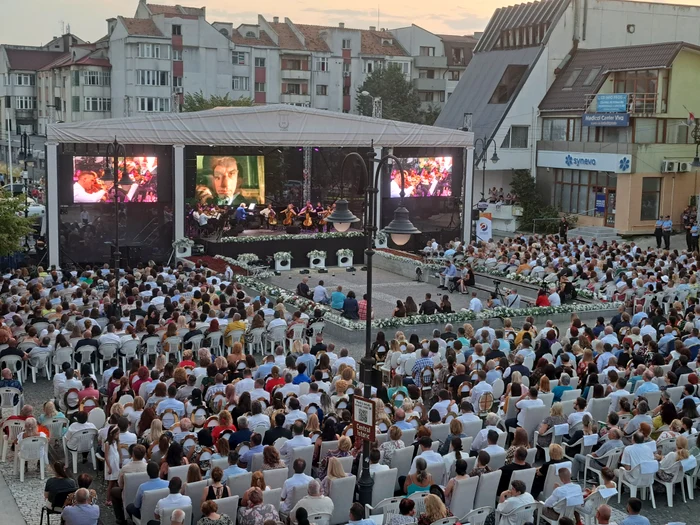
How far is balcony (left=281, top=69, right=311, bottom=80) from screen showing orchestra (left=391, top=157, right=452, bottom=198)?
4157 cm

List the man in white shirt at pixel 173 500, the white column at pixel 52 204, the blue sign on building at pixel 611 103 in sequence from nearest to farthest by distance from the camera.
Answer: the man in white shirt at pixel 173 500, the white column at pixel 52 204, the blue sign on building at pixel 611 103

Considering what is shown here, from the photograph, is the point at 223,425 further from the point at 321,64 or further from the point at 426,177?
the point at 321,64

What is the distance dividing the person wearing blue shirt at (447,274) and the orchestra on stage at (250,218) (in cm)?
653

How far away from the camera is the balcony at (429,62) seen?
275 feet

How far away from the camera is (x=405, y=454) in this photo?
11.4m

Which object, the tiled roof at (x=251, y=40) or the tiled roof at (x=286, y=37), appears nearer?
the tiled roof at (x=251, y=40)

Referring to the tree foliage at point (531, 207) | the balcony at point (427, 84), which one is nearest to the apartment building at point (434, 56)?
the balcony at point (427, 84)

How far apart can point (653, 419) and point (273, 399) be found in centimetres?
540

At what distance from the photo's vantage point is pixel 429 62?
3310 inches

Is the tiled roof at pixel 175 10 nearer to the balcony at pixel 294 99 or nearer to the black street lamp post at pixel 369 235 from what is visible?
the balcony at pixel 294 99

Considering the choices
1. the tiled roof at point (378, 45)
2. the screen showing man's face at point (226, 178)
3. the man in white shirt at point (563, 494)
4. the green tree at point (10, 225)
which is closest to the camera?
the man in white shirt at point (563, 494)

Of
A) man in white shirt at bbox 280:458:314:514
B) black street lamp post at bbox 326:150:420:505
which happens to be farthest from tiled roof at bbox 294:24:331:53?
man in white shirt at bbox 280:458:314:514

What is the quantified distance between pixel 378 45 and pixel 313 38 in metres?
7.00

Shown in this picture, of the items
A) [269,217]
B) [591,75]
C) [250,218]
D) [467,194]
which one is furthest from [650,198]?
[250,218]
